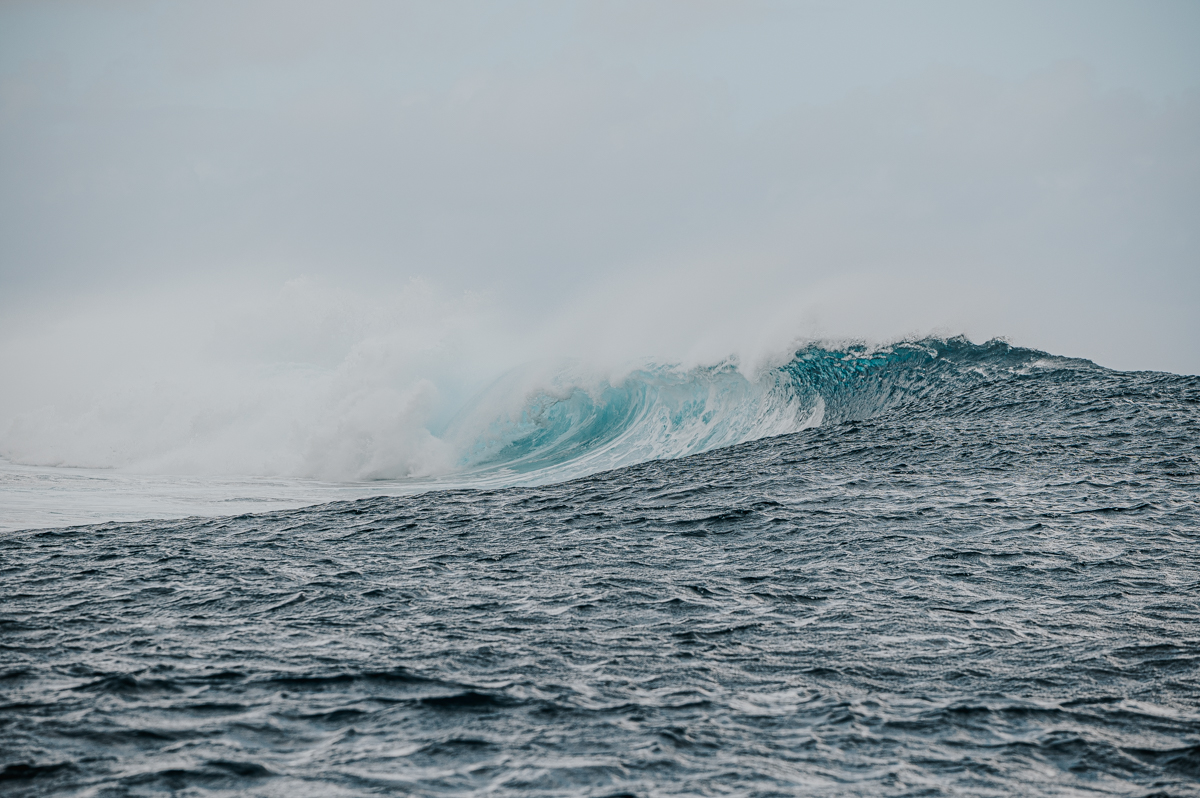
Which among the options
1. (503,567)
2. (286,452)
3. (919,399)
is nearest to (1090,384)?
(919,399)

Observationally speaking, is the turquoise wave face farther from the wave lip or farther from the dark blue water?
the dark blue water

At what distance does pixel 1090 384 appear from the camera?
10125mm

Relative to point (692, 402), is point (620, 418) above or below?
below

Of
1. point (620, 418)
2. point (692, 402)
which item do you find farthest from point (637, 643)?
point (620, 418)

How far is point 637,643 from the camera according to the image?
11.3 feet

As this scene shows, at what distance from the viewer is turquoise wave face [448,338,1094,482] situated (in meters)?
11.8

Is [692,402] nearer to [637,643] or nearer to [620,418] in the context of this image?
[620,418]

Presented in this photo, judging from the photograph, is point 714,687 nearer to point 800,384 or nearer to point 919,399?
point 919,399

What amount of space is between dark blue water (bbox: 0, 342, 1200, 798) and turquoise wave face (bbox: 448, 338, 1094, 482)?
16.1 ft

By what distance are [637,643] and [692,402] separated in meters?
10.7

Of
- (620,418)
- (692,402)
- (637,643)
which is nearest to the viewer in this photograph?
(637,643)

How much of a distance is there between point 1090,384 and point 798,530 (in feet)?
22.3

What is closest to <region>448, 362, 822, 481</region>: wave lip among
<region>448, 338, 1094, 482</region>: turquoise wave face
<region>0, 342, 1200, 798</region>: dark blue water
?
<region>448, 338, 1094, 482</region>: turquoise wave face

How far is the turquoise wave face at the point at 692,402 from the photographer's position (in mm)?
11758
